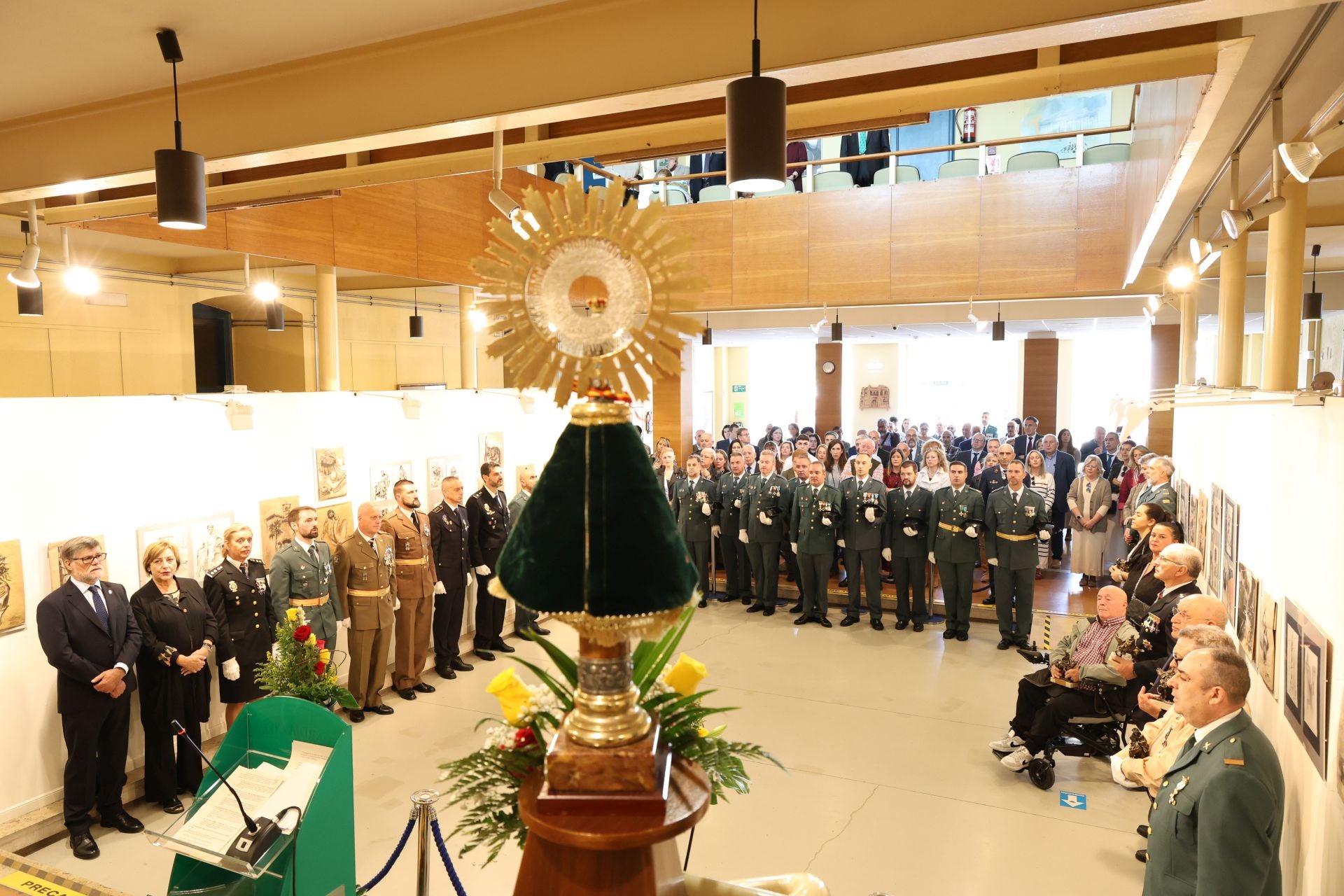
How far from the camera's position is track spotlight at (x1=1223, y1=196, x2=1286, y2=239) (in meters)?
3.61

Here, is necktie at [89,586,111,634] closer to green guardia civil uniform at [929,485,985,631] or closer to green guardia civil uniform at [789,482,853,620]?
green guardia civil uniform at [789,482,853,620]

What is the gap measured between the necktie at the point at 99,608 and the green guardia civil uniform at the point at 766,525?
20.7 feet

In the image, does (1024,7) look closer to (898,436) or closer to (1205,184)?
(1205,184)

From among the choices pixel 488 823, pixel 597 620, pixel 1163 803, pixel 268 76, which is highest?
pixel 268 76

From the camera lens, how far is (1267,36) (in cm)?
281

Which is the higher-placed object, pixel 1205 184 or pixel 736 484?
pixel 1205 184

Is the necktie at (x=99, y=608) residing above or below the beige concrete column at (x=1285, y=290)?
below

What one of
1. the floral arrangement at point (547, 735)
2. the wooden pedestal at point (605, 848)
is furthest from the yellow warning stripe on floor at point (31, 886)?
the wooden pedestal at point (605, 848)

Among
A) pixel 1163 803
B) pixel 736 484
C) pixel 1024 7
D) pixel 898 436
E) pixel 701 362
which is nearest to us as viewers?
pixel 1024 7

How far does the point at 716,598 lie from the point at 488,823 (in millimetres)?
8785

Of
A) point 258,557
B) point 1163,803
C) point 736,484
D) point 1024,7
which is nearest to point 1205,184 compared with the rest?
point 1024,7

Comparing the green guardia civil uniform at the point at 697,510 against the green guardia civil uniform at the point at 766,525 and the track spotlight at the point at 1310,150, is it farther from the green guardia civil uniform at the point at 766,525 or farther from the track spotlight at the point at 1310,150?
the track spotlight at the point at 1310,150

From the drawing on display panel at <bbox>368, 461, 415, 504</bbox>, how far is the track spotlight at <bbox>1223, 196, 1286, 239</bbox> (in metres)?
6.28

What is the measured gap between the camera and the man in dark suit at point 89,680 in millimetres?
4777
